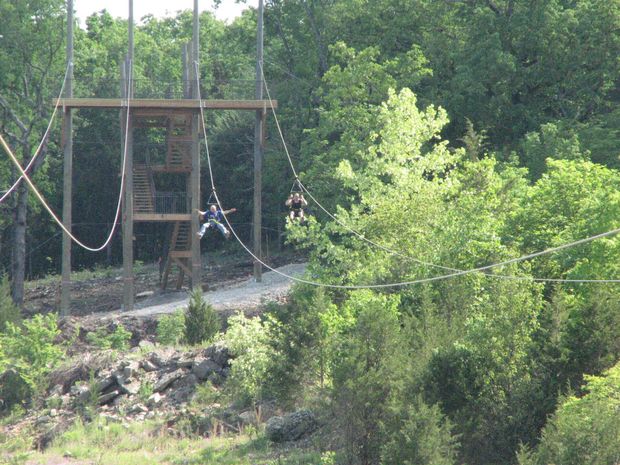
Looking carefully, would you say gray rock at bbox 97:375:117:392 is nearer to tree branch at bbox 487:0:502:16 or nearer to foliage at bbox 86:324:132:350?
foliage at bbox 86:324:132:350

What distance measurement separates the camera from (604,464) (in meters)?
18.3

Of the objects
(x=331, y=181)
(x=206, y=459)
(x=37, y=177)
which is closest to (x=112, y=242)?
Answer: (x=37, y=177)

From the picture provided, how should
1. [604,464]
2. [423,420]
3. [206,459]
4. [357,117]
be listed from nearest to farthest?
1. [604,464]
2. [423,420]
3. [206,459]
4. [357,117]

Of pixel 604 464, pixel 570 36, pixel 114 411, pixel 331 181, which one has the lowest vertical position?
pixel 114 411

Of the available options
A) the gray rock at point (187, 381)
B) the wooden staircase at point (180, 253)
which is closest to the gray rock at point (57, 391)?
the gray rock at point (187, 381)

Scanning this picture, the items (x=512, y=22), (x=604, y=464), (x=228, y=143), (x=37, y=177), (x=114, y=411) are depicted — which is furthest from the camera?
(x=228, y=143)

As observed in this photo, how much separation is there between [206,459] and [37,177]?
31358 mm

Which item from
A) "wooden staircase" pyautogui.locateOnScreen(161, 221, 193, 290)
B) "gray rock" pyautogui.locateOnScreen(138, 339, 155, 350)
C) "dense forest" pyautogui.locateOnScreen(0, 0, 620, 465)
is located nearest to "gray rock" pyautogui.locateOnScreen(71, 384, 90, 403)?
"gray rock" pyautogui.locateOnScreen(138, 339, 155, 350)

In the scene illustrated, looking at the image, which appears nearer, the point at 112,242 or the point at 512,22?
the point at 512,22

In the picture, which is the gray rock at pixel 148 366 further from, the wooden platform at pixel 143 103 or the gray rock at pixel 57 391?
the wooden platform at pixel 143 103

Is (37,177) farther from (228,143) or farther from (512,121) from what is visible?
(512,121)

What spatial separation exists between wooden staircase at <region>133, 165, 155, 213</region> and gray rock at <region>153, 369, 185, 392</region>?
38.5 ft

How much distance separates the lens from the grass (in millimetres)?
24656

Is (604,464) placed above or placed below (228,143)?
below
